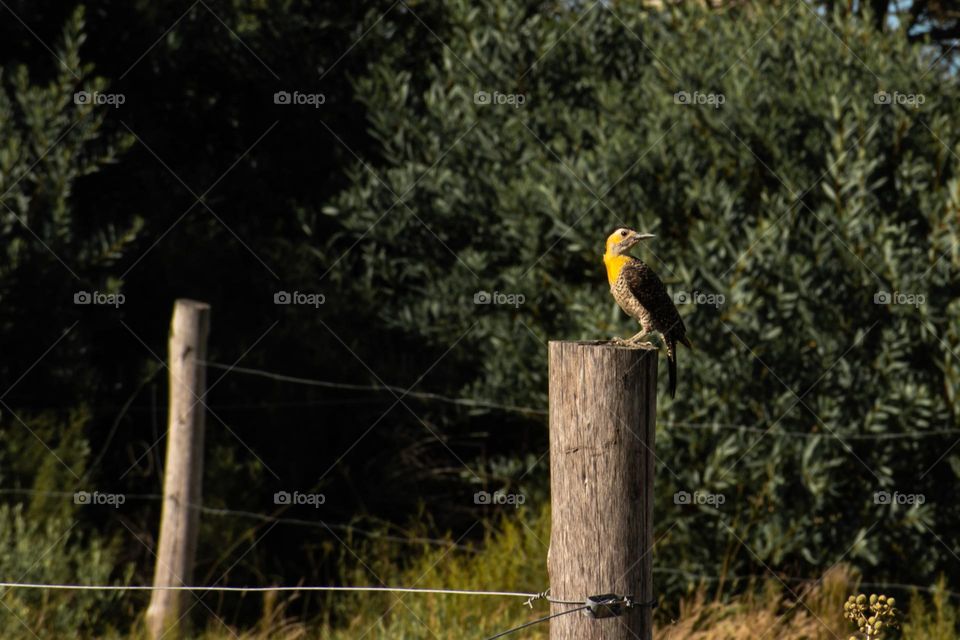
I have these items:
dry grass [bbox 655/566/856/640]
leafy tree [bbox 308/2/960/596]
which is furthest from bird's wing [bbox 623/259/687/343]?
leafy tree [bbox 308/2/960/596]

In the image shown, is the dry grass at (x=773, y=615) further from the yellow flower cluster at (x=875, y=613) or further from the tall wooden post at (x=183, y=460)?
the tall wooden post at (x=183, y=460)

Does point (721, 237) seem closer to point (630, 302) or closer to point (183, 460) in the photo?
point (630, 302)

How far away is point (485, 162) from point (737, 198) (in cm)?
165

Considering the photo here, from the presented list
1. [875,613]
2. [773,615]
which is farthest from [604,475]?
[773,615]

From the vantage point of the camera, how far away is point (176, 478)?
593 cm

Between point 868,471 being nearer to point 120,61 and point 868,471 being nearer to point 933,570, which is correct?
point 933,570

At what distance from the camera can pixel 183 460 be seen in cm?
591

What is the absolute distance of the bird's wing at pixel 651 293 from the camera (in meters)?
3.85

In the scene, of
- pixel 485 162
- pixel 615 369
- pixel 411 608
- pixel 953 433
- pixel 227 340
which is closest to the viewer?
pixel 615 369

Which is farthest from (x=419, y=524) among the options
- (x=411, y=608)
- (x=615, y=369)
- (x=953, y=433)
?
(x=615, y=369)

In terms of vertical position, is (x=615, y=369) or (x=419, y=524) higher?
(x=615, y=369)

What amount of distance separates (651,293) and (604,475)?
1097 millimetres

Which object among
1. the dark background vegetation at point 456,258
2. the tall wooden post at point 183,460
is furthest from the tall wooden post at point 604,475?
the tall wooden post at point 183,460

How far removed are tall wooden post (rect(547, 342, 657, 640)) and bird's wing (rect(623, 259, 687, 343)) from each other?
93 centimetres
